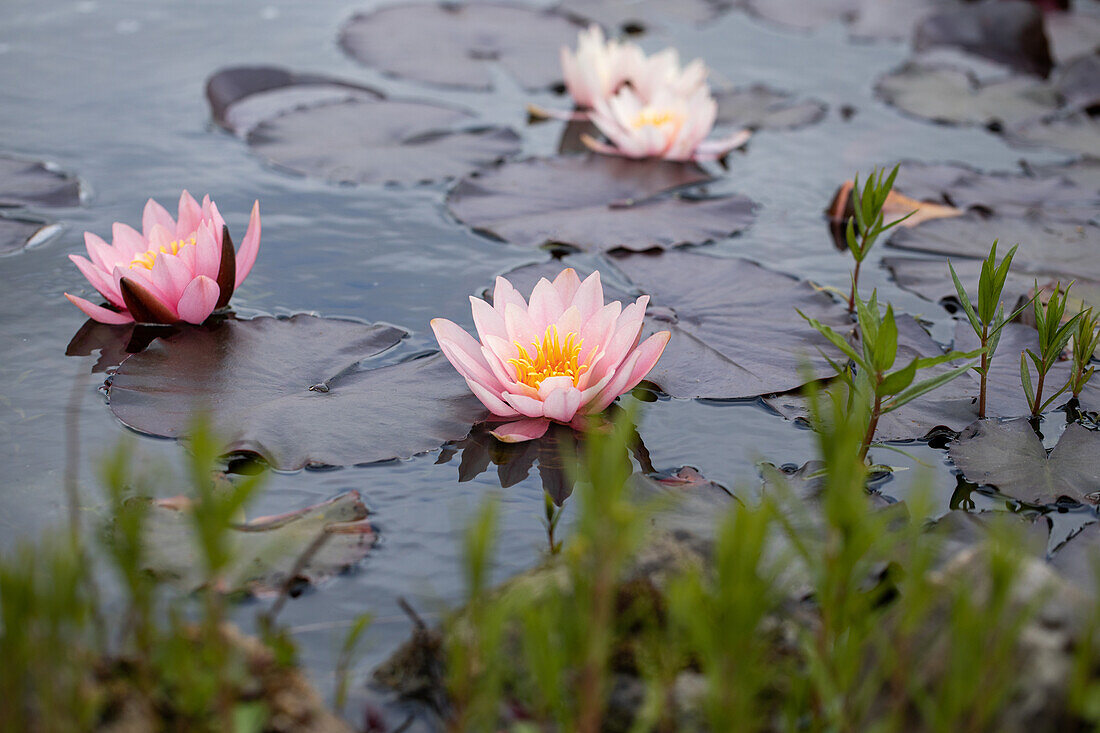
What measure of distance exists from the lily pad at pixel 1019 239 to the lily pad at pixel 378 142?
5.60 feet

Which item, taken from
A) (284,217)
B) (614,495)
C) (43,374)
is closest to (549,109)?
(284,217)

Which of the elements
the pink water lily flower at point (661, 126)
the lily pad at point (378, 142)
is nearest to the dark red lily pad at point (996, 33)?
the pink water lily flower at point (661, 126)

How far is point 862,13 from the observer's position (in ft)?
20.6

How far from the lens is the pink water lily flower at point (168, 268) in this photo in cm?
283

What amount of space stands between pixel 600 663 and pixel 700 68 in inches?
139

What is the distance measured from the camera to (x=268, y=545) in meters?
2.12

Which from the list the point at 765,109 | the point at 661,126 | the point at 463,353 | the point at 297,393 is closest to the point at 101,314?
the point at 297,393

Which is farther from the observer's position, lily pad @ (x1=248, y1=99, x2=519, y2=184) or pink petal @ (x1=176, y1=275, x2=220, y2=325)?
lily pad @ (x1=248, y1=99, x2=519, y2=184)

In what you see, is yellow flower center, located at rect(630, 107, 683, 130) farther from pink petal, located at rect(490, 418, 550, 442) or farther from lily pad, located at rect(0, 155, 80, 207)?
lily pad, located at rect(0, 155, 80, 207)

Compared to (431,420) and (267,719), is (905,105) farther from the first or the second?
(267,719)

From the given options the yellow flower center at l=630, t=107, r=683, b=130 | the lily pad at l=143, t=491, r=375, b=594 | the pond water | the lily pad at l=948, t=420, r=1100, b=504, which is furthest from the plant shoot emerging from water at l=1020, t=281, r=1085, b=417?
the yellow flower center at l=630, t=107, r=683, b=130

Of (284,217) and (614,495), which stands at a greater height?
(614,495)

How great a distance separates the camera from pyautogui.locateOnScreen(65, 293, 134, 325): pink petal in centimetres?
→ 285

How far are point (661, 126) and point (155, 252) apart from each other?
2.16 metres
